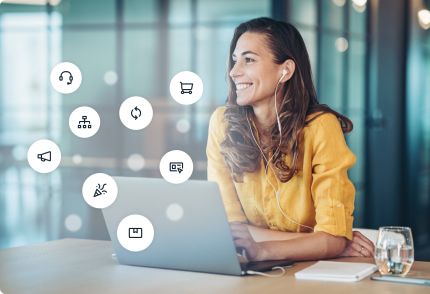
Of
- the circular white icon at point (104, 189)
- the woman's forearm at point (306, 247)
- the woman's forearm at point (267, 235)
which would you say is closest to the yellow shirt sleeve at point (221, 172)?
the woman's forearm at point (267, 235)

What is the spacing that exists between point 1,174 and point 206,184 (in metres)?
3.98

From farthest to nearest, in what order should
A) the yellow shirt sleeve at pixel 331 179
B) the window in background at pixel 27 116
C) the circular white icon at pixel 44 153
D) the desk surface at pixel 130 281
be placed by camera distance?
1. the window in background at pixel 27 116
2. the yellow shirt sleeve at pixel 331 179
3. the circular white icon at pixel 44 153
4. the desk surface at pixel 130 281

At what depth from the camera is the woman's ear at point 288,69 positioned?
219 centimetres

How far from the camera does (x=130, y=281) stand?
1.53 metres

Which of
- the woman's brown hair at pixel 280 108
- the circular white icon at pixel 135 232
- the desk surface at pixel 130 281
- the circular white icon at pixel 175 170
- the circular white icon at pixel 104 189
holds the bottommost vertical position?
the desk surface at pixel 130 281

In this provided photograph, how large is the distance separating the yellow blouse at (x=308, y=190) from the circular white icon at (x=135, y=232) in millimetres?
469

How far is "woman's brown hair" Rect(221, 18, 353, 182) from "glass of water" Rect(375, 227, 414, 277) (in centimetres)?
56

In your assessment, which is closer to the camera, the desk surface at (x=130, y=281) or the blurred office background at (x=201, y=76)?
the desk surface at (x=130, y=281)

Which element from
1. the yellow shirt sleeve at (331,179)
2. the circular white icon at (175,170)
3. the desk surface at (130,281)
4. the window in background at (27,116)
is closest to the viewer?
the desk surface at (130,281)

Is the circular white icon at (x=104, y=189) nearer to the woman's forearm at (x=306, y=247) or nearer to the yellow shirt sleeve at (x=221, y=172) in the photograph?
the woman's forearm at (x=306, y=247)

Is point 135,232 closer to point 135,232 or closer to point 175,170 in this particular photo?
point 135,232

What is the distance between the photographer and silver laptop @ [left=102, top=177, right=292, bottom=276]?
59.4 inches

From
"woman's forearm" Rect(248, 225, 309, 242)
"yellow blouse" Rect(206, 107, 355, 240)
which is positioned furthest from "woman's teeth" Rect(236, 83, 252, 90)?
"woman's forearm" Rect(248, 225, 309, 242)

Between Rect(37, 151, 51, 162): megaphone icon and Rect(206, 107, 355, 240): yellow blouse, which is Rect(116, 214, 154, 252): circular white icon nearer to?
Rect(37, 151, 51, 162): megaphone icon
